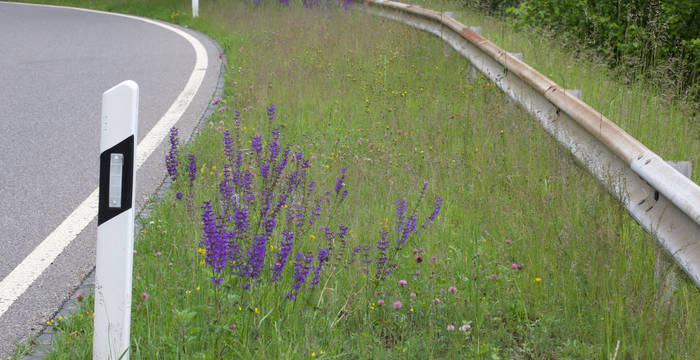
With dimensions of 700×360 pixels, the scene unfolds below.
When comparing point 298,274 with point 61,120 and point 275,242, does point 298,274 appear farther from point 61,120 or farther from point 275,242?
point 61,120

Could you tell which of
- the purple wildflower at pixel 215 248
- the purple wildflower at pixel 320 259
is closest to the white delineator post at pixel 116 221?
the purple wildflower at pixel 215 248

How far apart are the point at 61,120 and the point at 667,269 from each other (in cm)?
585

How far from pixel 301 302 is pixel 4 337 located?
1.30 meters

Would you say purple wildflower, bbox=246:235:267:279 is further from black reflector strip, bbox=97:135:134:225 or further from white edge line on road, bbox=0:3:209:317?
white edge line on road, bbox=0:3:209:317

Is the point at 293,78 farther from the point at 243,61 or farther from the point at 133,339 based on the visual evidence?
the point at 133,339

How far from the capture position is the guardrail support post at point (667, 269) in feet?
10.6

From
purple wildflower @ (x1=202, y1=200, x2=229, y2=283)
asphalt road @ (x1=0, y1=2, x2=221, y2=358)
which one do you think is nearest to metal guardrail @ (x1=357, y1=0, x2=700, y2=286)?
purple wildflower @ (x1=202, y1=200, x2=229, y2=283)

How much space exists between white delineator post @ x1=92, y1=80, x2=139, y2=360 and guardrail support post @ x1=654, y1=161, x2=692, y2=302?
7.00ft

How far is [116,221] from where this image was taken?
2.80 meters

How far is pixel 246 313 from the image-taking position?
331 cm

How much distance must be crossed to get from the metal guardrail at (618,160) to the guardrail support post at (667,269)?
0.24 feet

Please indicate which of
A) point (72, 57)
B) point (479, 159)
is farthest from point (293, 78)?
point (72, 57)

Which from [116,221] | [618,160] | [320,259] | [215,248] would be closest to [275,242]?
[320,259]

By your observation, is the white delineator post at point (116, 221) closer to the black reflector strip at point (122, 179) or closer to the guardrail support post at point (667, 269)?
the black reflector strip at point (122, 179)
